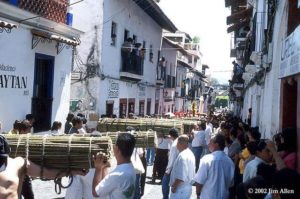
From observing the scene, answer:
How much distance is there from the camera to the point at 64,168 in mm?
4402

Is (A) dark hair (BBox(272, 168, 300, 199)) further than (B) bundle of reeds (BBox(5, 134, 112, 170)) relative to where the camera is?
No

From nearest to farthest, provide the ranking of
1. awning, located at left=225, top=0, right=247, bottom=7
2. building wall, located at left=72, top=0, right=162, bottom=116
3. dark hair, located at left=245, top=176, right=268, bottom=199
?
dark hair, located at left=245, top=176, right=268, bottom=199 → building wall, located at left=72, top=0, right=162, bottom=116 → awning, located at left=225, top=0, right=247, bottom=7

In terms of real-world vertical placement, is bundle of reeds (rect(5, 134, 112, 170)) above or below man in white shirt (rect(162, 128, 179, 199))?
above

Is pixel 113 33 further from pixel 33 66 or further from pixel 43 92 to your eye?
pixel 33 66

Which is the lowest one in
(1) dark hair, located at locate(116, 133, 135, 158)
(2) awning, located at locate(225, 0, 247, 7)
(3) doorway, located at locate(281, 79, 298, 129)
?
(1) dark hair, located at locate(116, 133, 135, 158)

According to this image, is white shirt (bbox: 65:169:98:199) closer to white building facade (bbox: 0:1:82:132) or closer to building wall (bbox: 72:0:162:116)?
white building facade (bbox: 0:1:82:132)

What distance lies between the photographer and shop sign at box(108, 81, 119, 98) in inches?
688

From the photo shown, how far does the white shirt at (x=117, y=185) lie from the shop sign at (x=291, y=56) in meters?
2.56

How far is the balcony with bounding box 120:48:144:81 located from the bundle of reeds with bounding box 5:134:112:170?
14.0m

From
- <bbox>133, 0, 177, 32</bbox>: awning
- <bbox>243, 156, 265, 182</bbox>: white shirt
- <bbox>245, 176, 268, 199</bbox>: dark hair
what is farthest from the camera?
<bbox>133, 0, 177, 32</bbox>: awning

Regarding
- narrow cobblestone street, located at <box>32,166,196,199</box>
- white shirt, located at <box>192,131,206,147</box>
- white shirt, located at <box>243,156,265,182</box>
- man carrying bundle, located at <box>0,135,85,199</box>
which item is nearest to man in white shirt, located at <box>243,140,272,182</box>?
white shirt, located at <box>243,156,265,182</box>

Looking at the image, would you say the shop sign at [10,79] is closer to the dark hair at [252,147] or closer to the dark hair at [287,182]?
the dark hair at [252,147]

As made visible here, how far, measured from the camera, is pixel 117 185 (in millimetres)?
4281

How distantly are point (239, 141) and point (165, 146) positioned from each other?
93.8 inches
